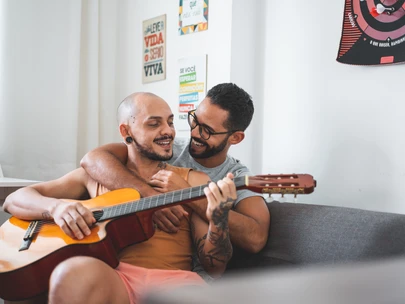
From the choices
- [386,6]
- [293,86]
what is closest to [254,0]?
[293,86]

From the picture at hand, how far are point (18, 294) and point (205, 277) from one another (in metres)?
0.60

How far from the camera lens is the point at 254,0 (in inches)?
91.0

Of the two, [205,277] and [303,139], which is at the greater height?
[303,139]

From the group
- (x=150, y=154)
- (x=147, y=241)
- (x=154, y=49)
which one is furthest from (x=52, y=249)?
(x=154, y=49)

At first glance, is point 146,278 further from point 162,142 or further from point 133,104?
point 133,104

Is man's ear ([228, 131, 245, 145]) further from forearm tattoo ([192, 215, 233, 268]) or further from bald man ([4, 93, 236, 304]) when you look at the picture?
forearm tattoo ([192, 215, 233, 268])

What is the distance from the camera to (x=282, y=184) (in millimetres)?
1293

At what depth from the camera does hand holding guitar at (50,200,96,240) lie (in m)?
1.41

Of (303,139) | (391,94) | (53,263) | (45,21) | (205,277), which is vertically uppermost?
(45,21)

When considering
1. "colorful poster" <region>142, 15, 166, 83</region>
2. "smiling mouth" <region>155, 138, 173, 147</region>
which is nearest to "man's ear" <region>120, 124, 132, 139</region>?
"smiling mouth" <region>155, 138, 173, 147</region>

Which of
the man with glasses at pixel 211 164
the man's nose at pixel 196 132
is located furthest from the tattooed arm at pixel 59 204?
the man's nose at pixel 196 132

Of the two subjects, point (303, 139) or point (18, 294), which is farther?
point (303, 139)

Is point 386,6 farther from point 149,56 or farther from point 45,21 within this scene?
point 45,21

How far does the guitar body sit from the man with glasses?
0.40ft
